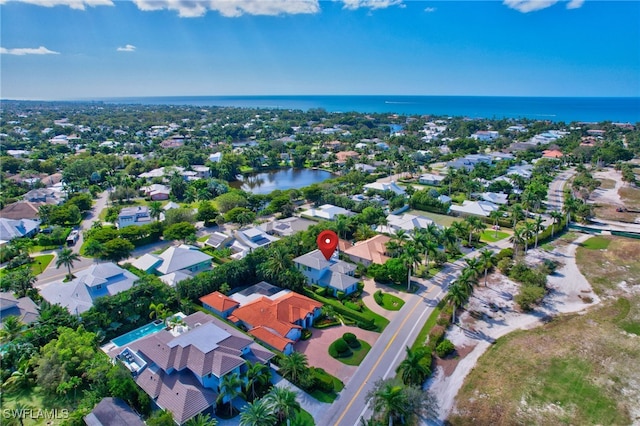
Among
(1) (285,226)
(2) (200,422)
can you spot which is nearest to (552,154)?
(1) (285,226)

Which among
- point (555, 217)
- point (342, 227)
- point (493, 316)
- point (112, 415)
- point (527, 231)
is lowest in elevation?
point (493, 316)

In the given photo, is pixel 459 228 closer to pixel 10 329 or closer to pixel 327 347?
pixel 327 347

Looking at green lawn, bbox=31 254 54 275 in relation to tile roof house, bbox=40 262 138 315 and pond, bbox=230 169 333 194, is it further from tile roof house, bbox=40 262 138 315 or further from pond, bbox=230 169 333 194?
pond, bbox=230 169 333 194

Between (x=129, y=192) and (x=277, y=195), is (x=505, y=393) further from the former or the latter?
(x=129, y=192)

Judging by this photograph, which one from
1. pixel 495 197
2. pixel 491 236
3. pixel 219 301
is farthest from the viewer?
pixel 495 197

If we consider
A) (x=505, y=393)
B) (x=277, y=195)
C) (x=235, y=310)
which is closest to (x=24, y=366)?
(x=235, y=310)
